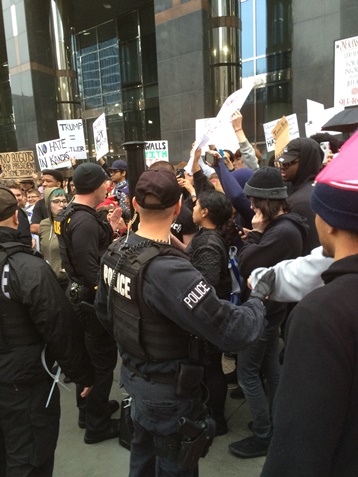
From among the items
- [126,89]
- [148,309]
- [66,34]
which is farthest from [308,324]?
[126,89]

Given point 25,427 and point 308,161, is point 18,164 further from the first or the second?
point 25,427

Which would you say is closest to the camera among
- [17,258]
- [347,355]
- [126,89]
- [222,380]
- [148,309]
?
[347,355]

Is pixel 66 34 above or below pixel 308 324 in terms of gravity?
above

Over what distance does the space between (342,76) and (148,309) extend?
4.79 meters

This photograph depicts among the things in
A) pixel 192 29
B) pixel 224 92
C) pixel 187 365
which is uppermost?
pixel 192 29

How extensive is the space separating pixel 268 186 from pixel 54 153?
21.5 feet

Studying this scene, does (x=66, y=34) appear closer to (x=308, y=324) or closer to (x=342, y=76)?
(x=342, y=76)

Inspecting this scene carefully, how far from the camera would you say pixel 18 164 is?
10312 mm

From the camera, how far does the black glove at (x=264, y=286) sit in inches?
75.3

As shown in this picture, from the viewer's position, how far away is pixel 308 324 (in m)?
0.98

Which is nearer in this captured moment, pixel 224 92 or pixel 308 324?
pixel 308 324

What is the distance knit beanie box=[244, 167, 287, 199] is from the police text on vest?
3.76 feet

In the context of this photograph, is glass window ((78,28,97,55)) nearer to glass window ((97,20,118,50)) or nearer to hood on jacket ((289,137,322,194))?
glass window ((97,20,118,50))

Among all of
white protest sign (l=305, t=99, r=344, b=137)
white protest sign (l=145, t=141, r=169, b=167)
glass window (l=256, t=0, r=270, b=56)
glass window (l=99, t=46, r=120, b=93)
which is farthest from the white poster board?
glass window (l=99, t=46, r=120, b=93)
